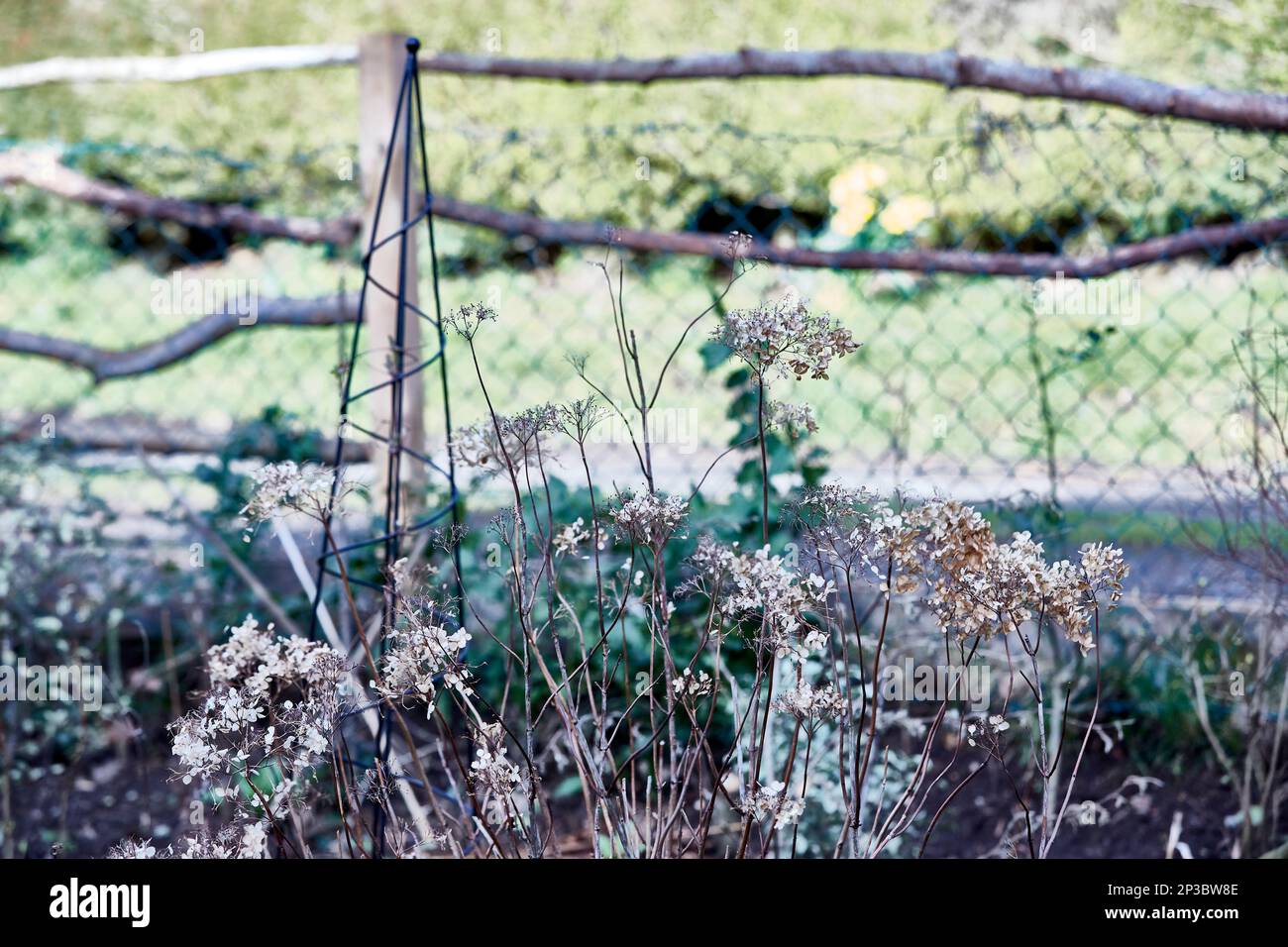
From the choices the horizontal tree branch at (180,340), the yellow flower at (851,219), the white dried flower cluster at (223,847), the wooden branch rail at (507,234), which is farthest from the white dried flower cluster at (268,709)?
the yellow flower at (851,219)

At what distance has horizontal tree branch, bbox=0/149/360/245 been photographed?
2.59 m

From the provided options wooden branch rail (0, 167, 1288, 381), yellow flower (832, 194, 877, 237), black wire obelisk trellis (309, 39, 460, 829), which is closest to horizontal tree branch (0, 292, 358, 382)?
wooden branch rail (0, 167, 1288, 381)

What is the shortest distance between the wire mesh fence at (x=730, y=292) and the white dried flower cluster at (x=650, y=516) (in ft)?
5.98

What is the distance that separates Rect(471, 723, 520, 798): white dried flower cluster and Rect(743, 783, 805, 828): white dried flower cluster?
189 millimetres

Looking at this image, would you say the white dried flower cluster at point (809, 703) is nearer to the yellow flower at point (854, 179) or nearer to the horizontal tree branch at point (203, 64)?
the horizontal tree branch at point (203, 64)

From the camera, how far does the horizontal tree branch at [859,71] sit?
212 centimetres

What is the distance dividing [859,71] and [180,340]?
57.7 inches

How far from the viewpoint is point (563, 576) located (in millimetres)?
2250

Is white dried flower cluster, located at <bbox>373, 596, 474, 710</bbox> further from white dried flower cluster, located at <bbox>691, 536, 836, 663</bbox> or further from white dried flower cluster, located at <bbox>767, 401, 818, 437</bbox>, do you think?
white dried flower cluster, located at <bbox>767, 401, 818, 437</bbox>

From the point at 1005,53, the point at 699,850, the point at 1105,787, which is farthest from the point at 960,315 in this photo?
the point at 699,850

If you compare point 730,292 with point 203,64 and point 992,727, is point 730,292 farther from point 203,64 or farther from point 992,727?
point 992,727

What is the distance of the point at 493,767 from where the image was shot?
1029mm
